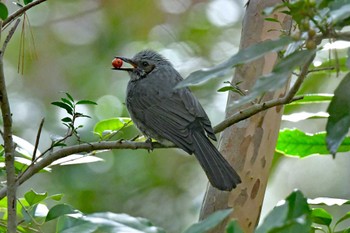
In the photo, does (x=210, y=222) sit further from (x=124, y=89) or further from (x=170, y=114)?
(x=124, y=89)

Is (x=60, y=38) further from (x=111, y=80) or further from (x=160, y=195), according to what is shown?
(x=160, y=195)

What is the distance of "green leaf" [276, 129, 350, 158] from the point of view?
2732mm

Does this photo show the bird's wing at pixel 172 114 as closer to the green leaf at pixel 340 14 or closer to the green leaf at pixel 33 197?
the green leaf at pixel 33 197

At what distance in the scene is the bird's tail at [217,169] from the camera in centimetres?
304

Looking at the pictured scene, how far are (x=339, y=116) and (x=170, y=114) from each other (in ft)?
7.59

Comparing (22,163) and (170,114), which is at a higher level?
(170,114)

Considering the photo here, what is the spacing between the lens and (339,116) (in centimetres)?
173

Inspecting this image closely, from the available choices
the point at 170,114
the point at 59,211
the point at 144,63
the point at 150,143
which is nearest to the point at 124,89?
the point at 144,63

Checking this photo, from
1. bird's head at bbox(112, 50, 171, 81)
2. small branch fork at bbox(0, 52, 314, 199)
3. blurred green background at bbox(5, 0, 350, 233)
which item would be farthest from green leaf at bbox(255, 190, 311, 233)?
Result: blurred green background at bbox(5, 0, 350, 233)

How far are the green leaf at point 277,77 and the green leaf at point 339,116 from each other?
19 centimetres

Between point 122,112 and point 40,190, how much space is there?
102 centimetres

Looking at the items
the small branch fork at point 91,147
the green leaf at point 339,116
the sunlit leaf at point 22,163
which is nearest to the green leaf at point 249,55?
the green leaf at point 339,116

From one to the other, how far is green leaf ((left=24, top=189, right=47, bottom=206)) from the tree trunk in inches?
34.1

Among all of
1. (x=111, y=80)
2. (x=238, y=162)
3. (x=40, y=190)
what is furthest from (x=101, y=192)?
(x=238, y=162)
